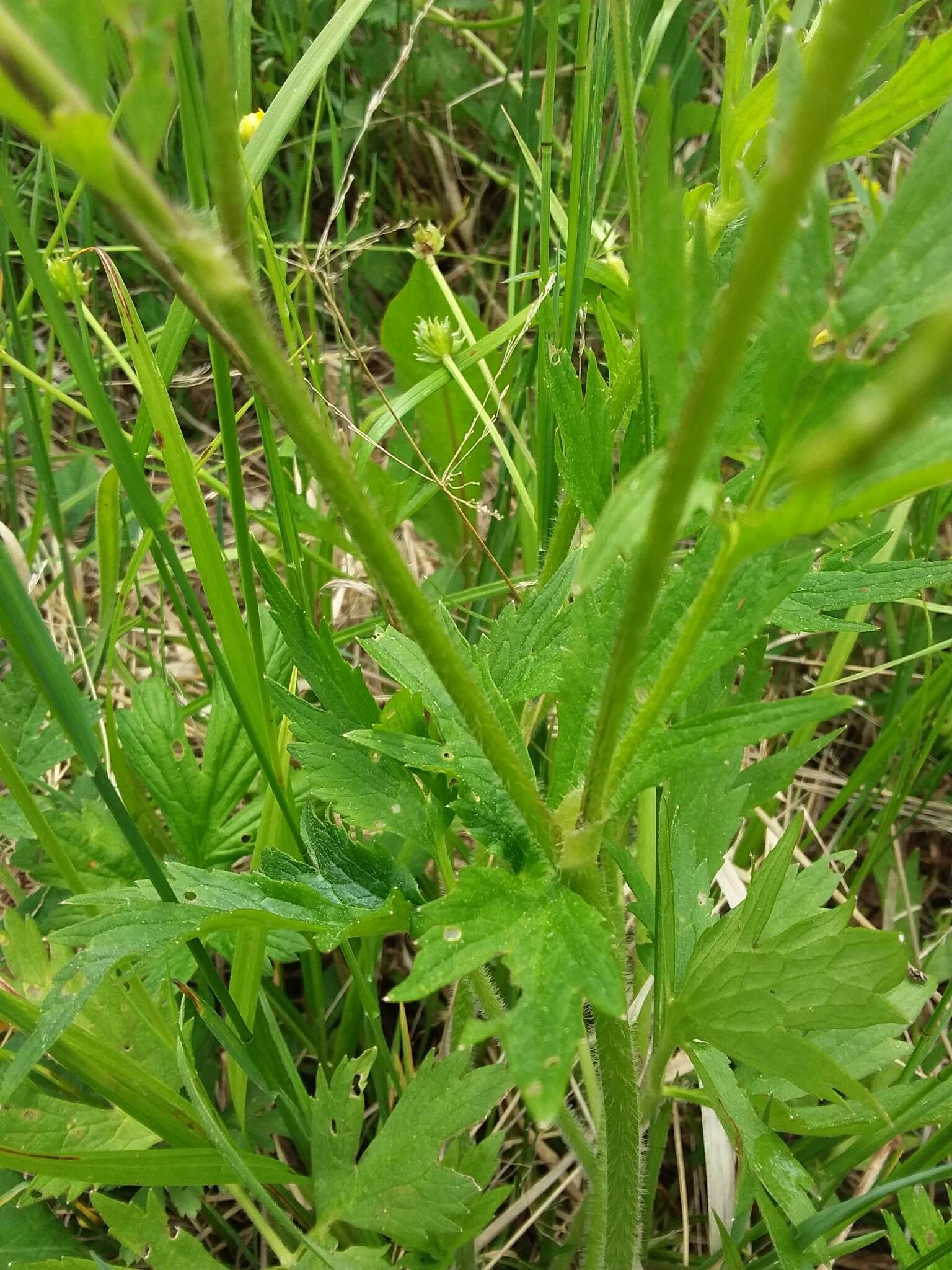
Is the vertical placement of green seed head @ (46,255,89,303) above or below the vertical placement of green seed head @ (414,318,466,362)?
above

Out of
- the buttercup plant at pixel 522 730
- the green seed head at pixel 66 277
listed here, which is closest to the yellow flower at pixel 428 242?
the buttercup plant at pixel 522 730

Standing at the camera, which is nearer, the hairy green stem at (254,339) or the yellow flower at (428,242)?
the hairy green stem at (254,339)

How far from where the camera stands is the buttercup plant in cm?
49

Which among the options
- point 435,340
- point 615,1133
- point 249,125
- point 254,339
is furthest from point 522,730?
point 249,125

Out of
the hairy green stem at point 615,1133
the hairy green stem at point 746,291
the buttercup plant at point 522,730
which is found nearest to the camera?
the hairy green stem at point 746,291

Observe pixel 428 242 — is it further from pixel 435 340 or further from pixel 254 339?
pixel 254 339

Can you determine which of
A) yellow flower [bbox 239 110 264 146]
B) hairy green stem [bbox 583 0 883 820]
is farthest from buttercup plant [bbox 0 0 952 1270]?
yellow flower [bbox 239 110 264 146]

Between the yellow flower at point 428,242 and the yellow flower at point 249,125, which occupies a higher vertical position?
the yellow flower at point 249,125

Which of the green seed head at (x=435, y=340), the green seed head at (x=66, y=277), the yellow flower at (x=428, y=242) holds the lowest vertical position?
the green seed head at (x=435, y=340)

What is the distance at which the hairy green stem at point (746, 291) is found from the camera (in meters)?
0.37

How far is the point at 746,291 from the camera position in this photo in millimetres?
428

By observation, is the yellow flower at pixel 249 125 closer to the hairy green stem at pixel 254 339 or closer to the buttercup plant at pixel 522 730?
the buttercup plant at pixel 522 730

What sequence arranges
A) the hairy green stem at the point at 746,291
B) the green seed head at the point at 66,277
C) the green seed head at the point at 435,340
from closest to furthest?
the hairy green stem at the point at 746,291 → the green seed head at the point at 66,277 → the green seed head at the point at 435,340

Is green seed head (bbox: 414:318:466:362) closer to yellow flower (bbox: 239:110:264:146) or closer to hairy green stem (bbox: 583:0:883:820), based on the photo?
yellow flower (bbox: 239:110:264:146)
